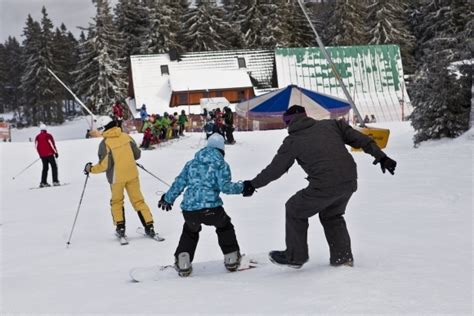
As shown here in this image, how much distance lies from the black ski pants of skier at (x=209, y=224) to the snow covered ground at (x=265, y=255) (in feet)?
0.84

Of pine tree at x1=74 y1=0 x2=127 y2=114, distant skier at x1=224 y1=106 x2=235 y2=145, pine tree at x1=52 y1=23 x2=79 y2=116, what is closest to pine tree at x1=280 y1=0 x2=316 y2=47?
pine tree at x1=74 y1=0 x2=127 y2=114

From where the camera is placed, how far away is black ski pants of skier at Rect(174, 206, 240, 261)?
15.8 ft

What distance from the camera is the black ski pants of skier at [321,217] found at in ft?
14.2

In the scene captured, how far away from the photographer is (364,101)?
36938 millimetres

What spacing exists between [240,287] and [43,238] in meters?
4.52

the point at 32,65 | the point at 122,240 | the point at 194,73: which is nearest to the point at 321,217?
the point at 122,240

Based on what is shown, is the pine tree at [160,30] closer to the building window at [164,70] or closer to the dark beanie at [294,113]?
the building window at [164,70]

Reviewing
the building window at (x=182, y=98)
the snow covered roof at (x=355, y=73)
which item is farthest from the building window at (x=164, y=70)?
the snow covered roof at (x=355, y=73)

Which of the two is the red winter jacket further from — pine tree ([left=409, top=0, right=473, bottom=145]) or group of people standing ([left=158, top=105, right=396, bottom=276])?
pine tree ([left=409, top=0, right=473, bottom=145])

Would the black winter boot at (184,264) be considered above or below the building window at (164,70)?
below

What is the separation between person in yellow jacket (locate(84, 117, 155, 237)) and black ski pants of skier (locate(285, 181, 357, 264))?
3.09 meters

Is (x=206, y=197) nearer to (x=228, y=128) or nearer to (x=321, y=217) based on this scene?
(x=321, y=217)

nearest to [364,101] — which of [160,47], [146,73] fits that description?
[146,73]

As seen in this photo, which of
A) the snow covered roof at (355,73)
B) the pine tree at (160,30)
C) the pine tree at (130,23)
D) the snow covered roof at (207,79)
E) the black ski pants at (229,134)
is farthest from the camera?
the pine tree at (130,23)
